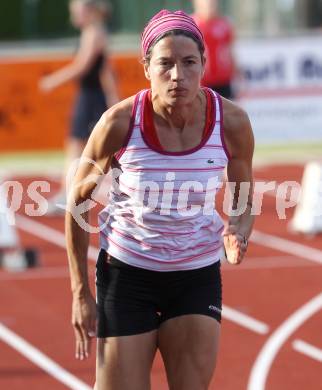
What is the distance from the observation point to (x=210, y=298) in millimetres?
4980

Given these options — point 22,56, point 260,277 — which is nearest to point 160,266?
point 260,277

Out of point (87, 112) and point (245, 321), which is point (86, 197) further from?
point (87, 112)

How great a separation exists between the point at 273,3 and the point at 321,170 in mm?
11618

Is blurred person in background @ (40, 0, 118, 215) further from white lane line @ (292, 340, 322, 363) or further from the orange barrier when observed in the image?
white lane line @ (292, 340, 322, 363)

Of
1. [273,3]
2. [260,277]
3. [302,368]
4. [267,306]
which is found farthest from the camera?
[273,3]

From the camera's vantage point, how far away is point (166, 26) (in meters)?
4.65

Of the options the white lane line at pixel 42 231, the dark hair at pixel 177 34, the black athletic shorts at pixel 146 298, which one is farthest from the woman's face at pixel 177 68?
the white lane line at pixel 42 231

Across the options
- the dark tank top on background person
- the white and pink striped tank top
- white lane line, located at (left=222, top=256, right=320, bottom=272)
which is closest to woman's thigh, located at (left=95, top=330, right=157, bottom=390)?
the white and pink striped tank top

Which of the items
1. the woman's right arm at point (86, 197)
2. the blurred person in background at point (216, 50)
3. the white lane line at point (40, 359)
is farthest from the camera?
the blurred person in background at point (216, 50)

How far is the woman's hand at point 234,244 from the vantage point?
492cm

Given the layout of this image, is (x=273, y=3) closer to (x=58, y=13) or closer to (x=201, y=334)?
(x=58, y=13)

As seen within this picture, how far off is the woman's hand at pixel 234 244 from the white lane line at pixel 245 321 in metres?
3.57

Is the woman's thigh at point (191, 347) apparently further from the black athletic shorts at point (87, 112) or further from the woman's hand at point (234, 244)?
the black athletic shorts at point (87, 112)

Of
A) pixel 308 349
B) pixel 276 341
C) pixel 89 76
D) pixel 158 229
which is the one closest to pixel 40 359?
pixel 276 341
